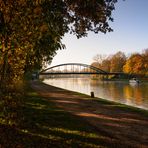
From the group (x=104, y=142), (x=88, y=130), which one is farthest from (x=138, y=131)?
(x=104, y=142)

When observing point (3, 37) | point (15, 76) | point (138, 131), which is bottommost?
point (138, 131)

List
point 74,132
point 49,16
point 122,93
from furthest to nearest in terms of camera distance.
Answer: point 122,93, point 74,132, point 49,16

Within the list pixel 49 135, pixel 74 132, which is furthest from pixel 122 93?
pixel 49 135

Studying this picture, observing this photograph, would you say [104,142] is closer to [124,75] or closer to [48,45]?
[48,45]

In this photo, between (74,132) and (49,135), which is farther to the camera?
(74,132)

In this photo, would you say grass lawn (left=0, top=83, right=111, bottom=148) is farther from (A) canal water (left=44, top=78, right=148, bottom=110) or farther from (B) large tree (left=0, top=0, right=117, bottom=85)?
(A) canal water (left=44, top=78, right=148, bottom=110)

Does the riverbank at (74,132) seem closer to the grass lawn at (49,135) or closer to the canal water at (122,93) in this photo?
the grass lawn at (49,135)

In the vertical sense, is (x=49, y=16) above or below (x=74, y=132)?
above

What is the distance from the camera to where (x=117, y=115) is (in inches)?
883

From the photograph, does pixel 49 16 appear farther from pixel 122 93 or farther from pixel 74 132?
pixel 122 93

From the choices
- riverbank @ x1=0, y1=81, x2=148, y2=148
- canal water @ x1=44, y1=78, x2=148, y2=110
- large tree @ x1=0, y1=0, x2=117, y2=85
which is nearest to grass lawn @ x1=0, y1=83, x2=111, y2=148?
riverbank @ x1=0, y1=81, x2=148, y2=148

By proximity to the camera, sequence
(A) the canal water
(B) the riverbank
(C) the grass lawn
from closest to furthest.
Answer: (C) the grass lawn, (B) the riverbank, (A) the canal water

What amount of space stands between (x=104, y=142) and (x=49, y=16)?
5125 millimetres

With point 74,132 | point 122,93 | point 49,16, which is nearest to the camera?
point 49,16
